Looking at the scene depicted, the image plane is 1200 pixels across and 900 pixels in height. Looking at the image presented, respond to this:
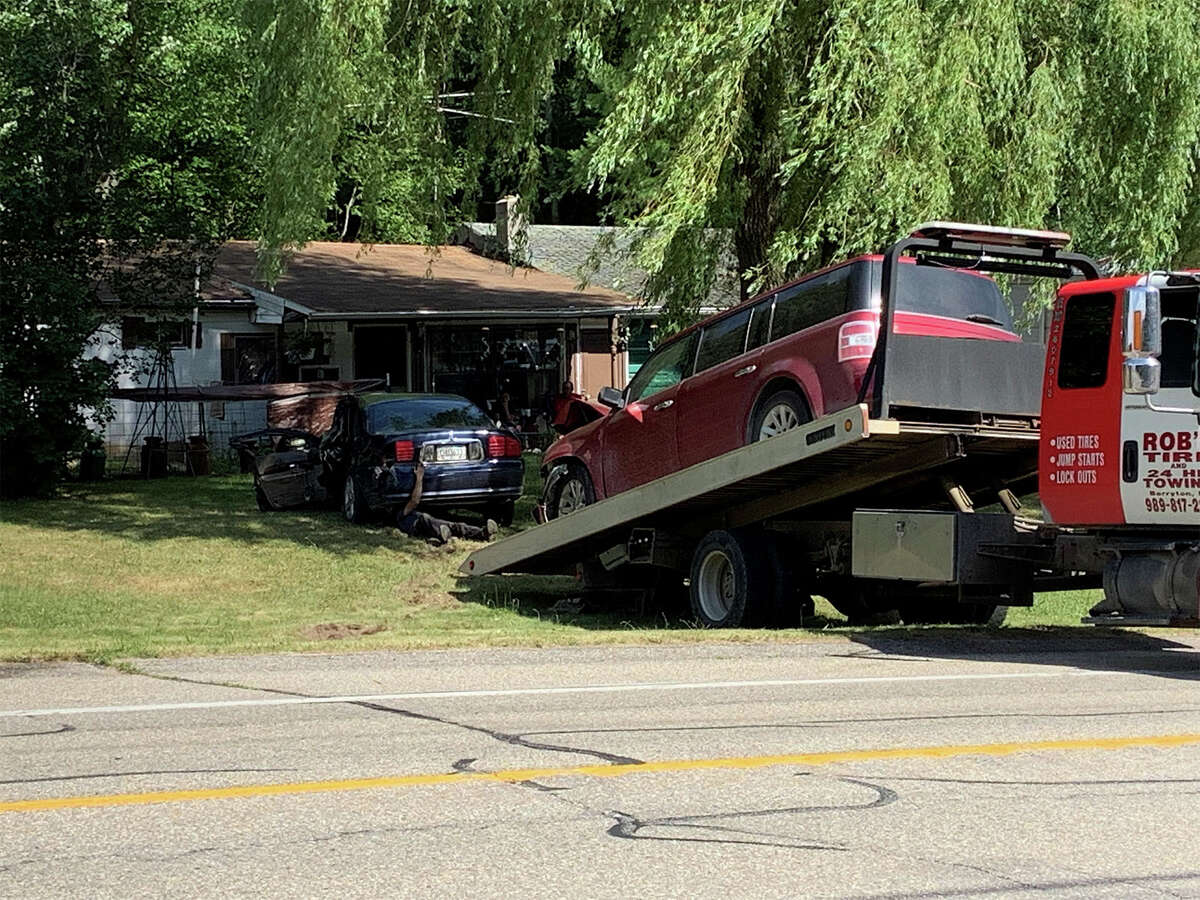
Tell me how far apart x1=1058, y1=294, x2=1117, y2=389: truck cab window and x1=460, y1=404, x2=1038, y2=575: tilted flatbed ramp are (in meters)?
0.80

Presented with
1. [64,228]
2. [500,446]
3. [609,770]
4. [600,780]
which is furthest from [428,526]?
[600,780]

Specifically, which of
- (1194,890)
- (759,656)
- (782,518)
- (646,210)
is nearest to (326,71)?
(646,210)

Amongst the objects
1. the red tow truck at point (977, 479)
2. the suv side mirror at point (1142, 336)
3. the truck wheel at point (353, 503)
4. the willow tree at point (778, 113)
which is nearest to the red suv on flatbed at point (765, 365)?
the red tow truck at point (977, 479)

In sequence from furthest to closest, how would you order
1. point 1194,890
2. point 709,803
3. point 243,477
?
point 243,477, point 709,803, point 1194,890

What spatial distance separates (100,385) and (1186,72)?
53.2 feet

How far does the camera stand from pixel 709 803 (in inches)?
254

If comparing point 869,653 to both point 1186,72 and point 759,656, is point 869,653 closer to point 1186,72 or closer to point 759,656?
→ point 759,656

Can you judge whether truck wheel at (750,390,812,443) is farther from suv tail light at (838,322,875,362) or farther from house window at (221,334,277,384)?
house window at (221,334,277,384)

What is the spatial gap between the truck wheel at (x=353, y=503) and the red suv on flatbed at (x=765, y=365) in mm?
6334

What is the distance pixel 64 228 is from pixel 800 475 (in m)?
16.2

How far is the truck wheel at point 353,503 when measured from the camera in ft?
69.8

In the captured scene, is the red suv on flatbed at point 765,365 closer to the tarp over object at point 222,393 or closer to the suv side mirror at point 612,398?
the suv side mirror at point 612,398

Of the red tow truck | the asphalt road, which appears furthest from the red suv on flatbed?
the asphalt road

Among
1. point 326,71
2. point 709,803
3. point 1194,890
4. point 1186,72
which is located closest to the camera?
point 1194,890
